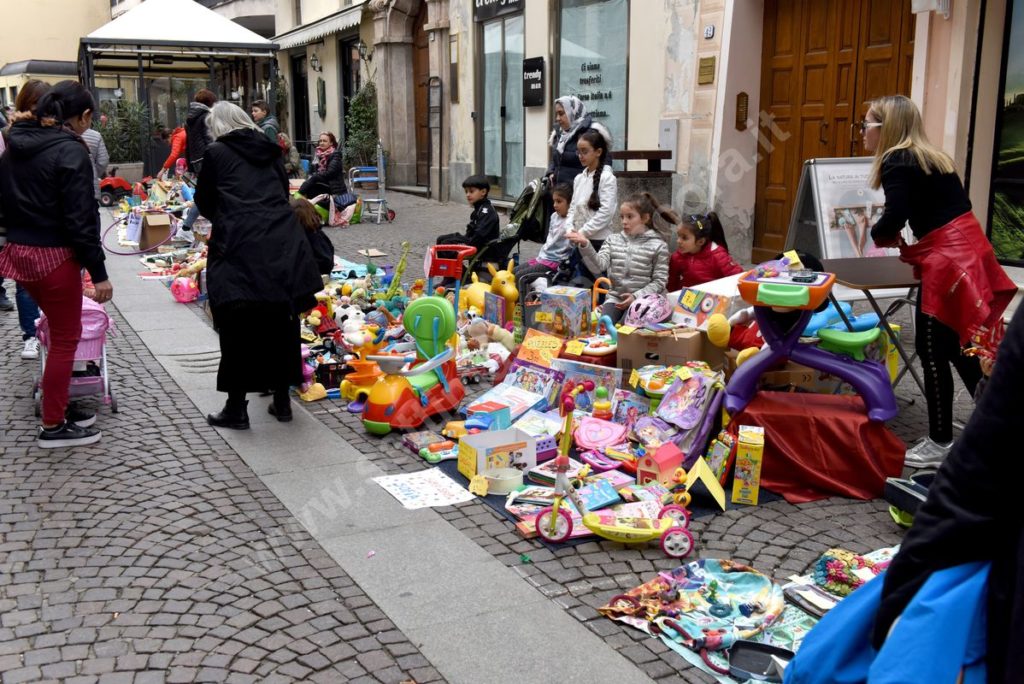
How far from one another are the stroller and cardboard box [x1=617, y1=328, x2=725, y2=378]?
305 cm

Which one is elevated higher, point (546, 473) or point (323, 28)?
point (323, 28)

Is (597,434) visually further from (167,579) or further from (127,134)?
(127,134)

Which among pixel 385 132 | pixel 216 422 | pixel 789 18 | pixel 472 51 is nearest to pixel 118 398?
pixel 216 422

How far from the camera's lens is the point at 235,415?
19.3ft

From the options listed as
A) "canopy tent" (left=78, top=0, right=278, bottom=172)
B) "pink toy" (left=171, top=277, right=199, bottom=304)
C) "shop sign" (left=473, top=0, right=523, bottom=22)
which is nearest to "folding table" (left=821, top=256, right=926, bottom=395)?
"pink toy" (left=171, top=277, right=199, bottom=304)

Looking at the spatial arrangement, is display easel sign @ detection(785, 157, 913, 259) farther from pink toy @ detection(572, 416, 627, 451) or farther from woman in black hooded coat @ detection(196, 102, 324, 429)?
woman in black hooded coat @ detection(196, 102, 324, 429)

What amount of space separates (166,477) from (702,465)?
A: 267 cm

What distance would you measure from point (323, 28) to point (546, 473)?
20.1 m

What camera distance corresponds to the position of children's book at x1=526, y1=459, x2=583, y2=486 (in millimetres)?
4824

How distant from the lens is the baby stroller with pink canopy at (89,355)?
19.6ft

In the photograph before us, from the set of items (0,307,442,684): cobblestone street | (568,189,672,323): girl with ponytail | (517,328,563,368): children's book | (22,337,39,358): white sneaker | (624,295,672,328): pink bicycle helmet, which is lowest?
(0,307,442,684): cobblestone street

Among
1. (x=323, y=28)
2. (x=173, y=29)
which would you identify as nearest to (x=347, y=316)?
(x=173, y=29)

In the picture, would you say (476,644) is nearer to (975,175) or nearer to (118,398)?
A: (118,398)

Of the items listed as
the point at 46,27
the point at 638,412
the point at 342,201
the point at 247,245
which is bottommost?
the point at 638,412
